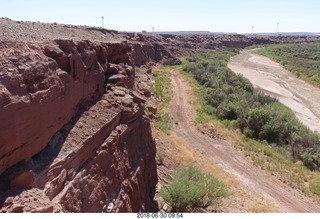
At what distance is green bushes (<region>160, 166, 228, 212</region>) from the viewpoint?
14312 mm

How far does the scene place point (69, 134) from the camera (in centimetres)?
1051

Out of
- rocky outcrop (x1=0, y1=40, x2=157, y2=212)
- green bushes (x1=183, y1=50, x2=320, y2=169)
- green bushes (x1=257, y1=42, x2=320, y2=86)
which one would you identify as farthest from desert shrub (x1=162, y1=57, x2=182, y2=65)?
rocky outcrop (x1=0, y1=40, x2=157, y2=212)

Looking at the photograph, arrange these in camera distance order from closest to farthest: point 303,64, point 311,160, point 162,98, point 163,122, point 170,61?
point 311,160
point 163,122
point 162,98
point 170,61
point 303,64

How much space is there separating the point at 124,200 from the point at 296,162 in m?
15.1

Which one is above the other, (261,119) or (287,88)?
(261,119)

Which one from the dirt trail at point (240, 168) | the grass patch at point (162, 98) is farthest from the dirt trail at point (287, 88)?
the grass patch at point (162, 98)

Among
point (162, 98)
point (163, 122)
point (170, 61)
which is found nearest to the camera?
point (163, 122)

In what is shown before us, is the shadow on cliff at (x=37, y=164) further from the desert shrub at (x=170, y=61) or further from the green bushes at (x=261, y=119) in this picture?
the desert shrub at (x=170, y=61)

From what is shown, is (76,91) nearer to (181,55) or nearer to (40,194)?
(40,194)

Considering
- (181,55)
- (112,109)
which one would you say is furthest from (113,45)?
(181,55)

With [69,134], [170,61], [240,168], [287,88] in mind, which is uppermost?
[69,134]

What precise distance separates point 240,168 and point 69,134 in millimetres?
13647

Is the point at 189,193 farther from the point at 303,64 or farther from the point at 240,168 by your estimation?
the point at 303,64

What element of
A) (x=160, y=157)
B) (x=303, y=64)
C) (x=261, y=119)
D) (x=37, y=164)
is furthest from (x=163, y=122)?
(x=303, y=64)
